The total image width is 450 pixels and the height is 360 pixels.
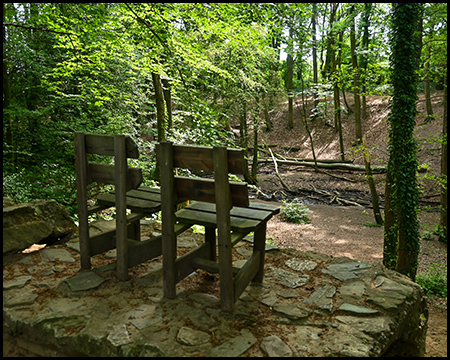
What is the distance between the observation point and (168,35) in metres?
5.86

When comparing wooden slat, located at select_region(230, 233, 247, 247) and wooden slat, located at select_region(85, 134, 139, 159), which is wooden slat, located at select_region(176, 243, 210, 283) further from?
wooden slat, located at select_region(85, 134, 139, 159)

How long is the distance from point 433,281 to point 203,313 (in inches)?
212

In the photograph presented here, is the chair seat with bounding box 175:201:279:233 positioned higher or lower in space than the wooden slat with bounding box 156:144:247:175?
lower

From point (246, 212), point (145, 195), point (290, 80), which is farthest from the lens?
point (290, 80)

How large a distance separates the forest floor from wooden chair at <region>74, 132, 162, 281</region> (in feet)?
12.8

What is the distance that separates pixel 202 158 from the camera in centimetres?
274

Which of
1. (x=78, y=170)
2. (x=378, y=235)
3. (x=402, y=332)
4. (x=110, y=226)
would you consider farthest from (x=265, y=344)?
(x=378, y=235)

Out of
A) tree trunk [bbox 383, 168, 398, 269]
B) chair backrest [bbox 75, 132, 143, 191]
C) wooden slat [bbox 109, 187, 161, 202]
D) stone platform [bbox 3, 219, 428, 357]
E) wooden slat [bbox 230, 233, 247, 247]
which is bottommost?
tree trunk [bbox 383, 168, 398, 269]

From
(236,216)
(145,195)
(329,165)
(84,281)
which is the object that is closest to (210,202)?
(236,216)

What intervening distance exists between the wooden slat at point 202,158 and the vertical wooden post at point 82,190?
113 centimetres

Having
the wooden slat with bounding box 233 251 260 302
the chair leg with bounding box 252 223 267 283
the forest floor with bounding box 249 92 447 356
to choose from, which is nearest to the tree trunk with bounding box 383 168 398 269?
the forest floor with bounding box 249 92 447 356

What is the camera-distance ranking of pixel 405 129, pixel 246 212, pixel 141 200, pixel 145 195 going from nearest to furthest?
pixel 246 212 → pixel 141 200 → pixel 145 195 → pixel 405 129

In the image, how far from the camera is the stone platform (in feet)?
8.04

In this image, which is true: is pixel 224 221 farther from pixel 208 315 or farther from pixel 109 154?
pixel 109 154
